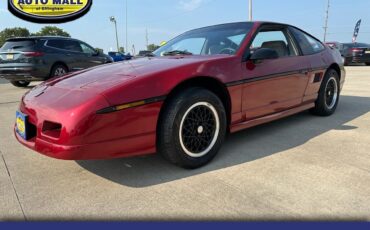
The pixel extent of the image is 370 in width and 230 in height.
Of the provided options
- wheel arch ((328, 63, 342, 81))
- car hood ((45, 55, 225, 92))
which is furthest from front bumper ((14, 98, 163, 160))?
wheel arch ((328, 63, 342, 81))

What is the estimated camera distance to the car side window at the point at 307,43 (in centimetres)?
430

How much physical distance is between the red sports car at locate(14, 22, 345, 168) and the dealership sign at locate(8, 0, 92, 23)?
13.2 metres

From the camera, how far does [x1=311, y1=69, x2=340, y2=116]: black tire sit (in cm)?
466

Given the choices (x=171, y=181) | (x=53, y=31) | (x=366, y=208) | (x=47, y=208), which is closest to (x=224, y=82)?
(x=171, y=181)

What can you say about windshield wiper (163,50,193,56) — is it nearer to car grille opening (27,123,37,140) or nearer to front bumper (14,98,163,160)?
front bumper (14,98,163,160)

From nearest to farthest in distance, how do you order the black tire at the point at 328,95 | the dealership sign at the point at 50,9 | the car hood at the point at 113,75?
the car hood at the point at 113,75 → the black tire at the point at 328,95 → the dealership sign at the point at 50,9

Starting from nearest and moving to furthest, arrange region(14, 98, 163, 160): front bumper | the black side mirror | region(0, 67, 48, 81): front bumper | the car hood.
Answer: region(14, 98, 163, 160): front bumper → the car hood → the black side mirror → region(0, 67, 48, 81): front bumper

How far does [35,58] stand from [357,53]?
14.1 meters

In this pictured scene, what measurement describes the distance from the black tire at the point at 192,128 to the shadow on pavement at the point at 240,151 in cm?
13

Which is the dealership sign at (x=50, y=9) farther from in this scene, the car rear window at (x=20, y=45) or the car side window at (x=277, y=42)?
the car side window at (x=277, y=42)

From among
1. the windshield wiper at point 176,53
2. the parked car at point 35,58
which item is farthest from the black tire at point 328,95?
the parked car at point 35,58

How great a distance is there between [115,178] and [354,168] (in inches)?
78.1

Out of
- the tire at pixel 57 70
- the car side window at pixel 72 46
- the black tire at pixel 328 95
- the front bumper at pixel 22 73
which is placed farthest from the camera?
the car side window at pixel 72 46

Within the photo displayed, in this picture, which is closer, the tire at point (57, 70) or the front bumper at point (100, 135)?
the front bumper at point (100, 135)
